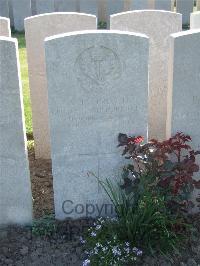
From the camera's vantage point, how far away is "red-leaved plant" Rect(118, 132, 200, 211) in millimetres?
3619

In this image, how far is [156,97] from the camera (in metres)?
5.32

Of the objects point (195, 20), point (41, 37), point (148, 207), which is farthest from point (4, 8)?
point (148, 207)

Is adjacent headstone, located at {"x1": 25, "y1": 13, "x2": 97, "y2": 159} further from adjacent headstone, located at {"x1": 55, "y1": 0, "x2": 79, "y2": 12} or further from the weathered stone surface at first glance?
adjacent headstone, located at {"x1": 55, "y1": 0, "x2": 79, "y2": 12}

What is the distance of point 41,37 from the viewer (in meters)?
4.98

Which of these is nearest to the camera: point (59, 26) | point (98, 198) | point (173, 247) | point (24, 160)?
point (173, 247)

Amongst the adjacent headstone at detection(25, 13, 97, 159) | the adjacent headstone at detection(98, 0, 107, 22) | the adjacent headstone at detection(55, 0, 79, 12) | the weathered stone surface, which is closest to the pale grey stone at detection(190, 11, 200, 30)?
the adjacent headstone at detection(25, 13, 97, 159)

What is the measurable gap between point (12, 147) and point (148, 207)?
1213mm

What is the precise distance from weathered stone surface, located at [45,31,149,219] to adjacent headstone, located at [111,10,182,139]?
1.42m

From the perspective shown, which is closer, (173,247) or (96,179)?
(173,247)

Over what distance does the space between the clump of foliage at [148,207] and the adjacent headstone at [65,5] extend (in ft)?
33.3

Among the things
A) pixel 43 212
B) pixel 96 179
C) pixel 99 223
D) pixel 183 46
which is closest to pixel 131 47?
pixel 183 46

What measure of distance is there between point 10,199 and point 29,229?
309 mm

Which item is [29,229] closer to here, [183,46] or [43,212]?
[43,212]

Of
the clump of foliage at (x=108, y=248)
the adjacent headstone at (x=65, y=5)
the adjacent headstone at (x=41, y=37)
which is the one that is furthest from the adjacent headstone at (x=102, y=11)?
the clump of foliage at (x=108, y=248)
